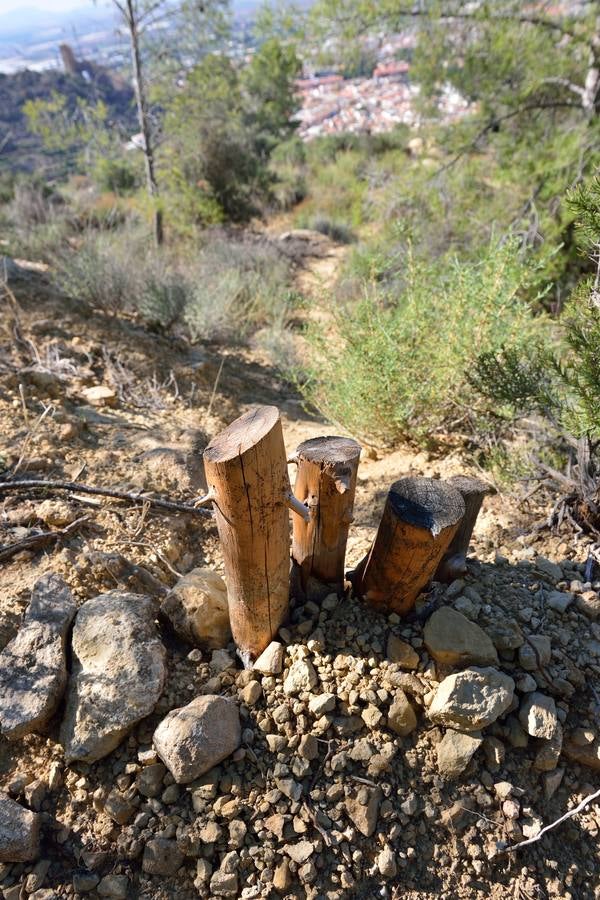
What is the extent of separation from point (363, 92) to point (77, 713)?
3206 centimetres

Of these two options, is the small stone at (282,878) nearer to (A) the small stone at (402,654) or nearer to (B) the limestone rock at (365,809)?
(B) the limestone rock at (365,809)

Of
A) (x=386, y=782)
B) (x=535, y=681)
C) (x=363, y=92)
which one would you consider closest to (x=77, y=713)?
(x=386, y=782)

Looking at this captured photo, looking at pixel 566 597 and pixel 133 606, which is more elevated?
pixel 133 606

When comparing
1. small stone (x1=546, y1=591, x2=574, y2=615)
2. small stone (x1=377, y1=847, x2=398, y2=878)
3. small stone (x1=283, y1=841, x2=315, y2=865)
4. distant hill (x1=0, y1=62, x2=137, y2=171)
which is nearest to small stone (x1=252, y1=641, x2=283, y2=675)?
small stone (x1=283, y1=841, x2=315, y2=865)

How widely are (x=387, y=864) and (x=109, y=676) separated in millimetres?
1043

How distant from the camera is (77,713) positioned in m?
1.82

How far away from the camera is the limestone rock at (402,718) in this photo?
1.92 m

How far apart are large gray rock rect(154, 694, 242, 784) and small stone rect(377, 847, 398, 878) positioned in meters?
0.55

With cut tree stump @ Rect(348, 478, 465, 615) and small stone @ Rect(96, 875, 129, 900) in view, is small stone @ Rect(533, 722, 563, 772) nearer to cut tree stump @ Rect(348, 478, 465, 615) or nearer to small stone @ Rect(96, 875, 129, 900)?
cut tree stump @ Rect(348, 478, 465, 615)

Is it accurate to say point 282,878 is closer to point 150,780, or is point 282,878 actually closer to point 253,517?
point 150,780

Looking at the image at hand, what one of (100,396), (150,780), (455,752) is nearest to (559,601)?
(455,752)

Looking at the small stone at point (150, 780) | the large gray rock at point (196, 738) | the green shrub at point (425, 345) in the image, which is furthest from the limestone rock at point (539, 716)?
the green shrub at point (425, 345)

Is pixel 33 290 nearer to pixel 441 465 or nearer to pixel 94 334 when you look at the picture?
pixel 94 334

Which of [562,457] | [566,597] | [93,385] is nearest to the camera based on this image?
[566,597]
